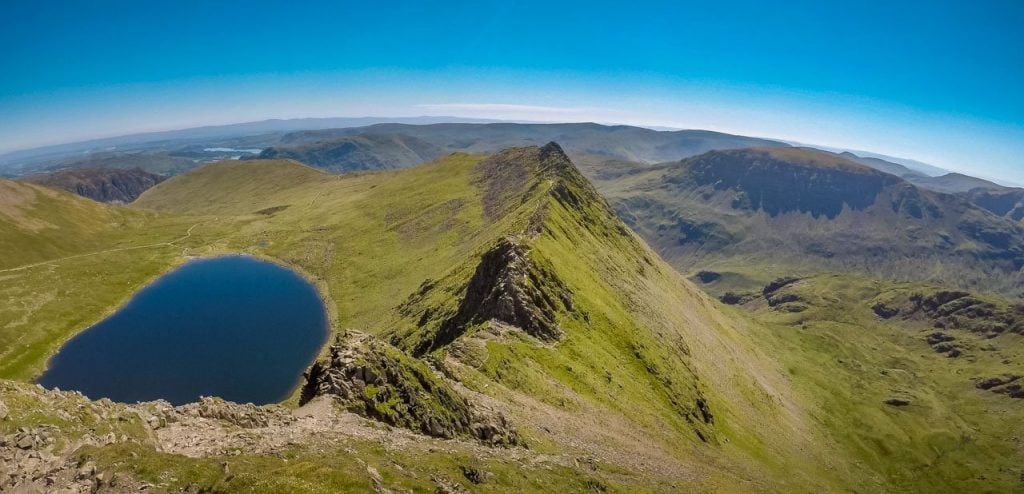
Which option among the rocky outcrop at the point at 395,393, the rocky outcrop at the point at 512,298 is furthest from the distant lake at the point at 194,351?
the rocky outcrop at the point at 395,393

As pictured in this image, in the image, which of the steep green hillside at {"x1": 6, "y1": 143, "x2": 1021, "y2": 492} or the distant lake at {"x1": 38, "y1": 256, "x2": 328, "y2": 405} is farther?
the distant lake at {"x1": 38, "y1": 256, "x2": 328, "y2": 405}

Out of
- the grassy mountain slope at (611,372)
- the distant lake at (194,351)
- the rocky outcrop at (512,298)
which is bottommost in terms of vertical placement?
the distant lake at (194,351)

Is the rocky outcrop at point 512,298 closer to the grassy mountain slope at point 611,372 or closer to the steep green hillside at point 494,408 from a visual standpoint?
the steep green hillside at point 494,408

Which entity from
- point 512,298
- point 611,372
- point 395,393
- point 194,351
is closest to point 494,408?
point 395,393

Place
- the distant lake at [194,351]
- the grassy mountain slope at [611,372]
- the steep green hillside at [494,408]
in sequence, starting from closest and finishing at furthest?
the steep green hillside at [494,408], the grassy mountain slope at [611,372], the distant lake at [194,351]

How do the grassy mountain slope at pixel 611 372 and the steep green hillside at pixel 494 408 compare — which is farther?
the grassy mountain slope at pixel 611 372

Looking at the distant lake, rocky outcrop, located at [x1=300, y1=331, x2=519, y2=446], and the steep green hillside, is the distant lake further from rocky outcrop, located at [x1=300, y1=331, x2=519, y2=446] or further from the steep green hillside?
rocky outcrop, located at [x1=300, y1=331, x2=519, y2=446]

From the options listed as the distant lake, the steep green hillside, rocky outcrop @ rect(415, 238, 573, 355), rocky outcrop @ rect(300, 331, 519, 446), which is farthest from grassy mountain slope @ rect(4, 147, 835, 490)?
the distant lake

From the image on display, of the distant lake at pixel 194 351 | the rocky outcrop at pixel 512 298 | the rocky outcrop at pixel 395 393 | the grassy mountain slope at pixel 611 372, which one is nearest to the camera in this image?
the rocky outcrop at pixel 395 393
